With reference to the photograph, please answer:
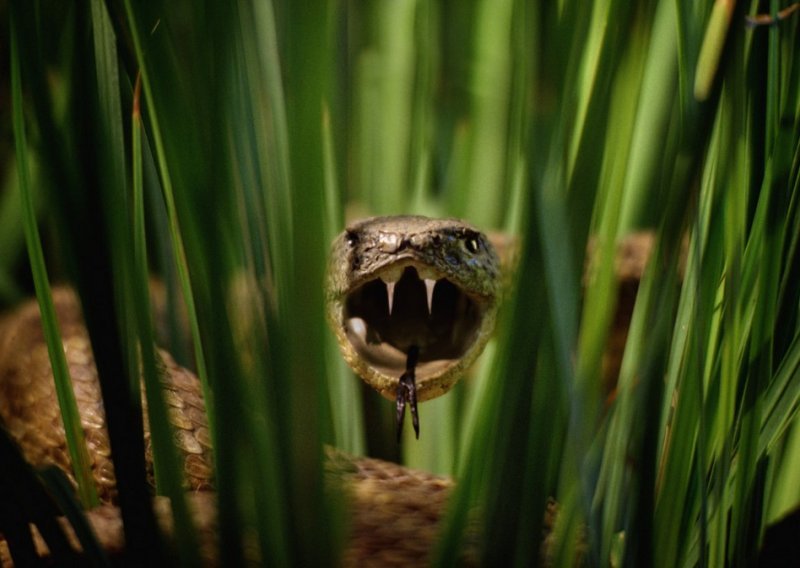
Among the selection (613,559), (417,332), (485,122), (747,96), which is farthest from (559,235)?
(485,122)

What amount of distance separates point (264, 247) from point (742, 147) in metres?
0.35

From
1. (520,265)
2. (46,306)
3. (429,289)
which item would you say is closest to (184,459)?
(46,306)

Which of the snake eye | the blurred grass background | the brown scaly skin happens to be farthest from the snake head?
the blurred grass background

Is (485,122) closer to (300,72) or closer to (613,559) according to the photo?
(613,559)

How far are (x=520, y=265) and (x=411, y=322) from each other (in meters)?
0.75

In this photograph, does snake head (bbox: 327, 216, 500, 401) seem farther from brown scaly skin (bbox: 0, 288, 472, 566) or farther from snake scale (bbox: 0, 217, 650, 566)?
brown scaly skin (bbox: 0, 288, 472, 566)

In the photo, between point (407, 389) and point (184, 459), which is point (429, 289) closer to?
point (407, 389)

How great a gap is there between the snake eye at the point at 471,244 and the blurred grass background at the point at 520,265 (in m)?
Answer: 0.44

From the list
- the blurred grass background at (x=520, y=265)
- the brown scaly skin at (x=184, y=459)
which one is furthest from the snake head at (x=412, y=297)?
the blurred grass background at (x=520, y=265)

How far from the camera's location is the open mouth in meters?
1.16

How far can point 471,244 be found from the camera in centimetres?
114

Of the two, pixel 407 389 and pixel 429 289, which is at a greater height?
pixel 429 289

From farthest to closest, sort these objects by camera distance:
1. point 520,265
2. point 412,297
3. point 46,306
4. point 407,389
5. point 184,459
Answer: point 412,297 → point 407,389 → point 184,459 → point 46,306 → point 520,265

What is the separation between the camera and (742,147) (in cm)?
61
